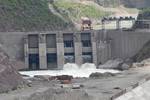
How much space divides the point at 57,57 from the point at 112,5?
8000cm

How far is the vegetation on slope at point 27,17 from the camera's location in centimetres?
13012

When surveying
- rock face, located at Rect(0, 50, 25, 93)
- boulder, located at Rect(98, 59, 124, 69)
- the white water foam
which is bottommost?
the white water foam

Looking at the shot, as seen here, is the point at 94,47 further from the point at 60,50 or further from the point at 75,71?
the point at 75,71

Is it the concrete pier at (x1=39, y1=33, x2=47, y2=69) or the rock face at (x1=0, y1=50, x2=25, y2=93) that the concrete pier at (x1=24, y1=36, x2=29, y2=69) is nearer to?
the concrete pier at (x1=39, y1=33, x2=47, y2=69)

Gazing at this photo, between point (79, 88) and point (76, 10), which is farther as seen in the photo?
point (76, 10)

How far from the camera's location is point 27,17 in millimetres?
135125

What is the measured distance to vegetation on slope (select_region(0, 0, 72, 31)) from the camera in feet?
427

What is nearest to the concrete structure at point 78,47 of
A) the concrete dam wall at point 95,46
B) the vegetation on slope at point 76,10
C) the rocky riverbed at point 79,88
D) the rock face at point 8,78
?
the concrete dam wall at point 95,46

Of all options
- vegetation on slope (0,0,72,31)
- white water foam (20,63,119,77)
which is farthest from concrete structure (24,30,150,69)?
vegetation on slope (0,0,72,31)

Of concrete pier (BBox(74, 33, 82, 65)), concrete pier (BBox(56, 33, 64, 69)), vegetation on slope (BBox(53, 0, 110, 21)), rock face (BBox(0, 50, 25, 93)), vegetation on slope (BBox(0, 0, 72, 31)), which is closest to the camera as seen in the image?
rock face (BBox(0, 50, 25, 93))

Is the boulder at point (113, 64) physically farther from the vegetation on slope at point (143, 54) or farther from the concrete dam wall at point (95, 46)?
the vegetation on slope at point (143, 54)

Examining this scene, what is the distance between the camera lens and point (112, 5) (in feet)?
595

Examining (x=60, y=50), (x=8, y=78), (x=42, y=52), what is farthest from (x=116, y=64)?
(x=8, y=78)

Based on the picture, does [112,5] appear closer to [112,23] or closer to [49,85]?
[112,23]
